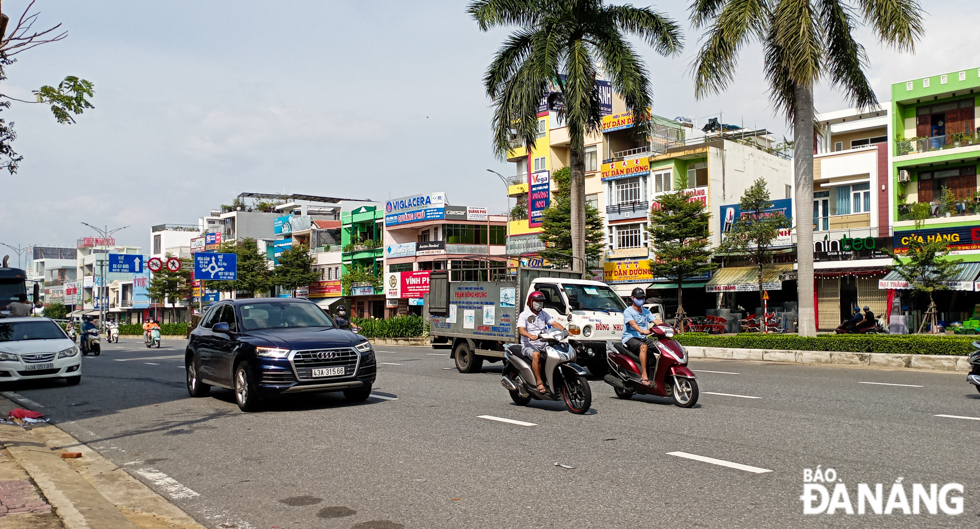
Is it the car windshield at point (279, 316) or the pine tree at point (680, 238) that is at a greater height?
the pine tree at point (680, 238)

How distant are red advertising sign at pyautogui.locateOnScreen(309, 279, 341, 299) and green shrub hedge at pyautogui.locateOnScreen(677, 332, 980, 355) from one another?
164 feet

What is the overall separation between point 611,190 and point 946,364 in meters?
32.5

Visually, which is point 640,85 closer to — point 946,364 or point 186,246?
point 946,364

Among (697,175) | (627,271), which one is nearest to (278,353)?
(627,271)

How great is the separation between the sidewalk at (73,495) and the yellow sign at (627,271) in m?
39.9

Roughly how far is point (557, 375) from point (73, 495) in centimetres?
618

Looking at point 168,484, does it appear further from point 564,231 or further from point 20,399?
point 564,231

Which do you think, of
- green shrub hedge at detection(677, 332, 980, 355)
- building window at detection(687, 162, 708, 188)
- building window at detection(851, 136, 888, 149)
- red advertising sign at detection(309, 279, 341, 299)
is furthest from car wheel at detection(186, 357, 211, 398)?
red advertising sign at detection(309, 279, 341, 299)

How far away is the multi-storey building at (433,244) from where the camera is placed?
200 feet

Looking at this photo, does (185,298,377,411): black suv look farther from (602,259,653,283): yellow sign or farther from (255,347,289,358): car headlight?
(602,259,653,283): yellow sign

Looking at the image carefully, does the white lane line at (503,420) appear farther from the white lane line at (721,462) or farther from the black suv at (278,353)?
the white lane line at (721,462)

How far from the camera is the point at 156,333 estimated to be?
131ft

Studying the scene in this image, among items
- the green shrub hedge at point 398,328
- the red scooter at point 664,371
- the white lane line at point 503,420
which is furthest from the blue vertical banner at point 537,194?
the white lane line at point 503,420

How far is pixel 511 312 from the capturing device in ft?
55.1
